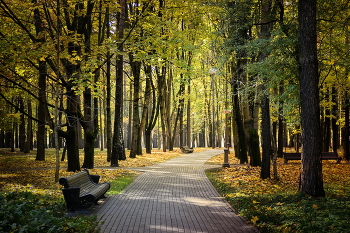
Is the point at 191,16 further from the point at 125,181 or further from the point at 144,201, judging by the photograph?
the point at 144,201

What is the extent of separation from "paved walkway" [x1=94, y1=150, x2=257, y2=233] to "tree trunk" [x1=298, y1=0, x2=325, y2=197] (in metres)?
2.42

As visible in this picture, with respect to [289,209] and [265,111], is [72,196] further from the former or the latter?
[265,111]

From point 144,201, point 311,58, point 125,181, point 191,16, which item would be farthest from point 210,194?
point 191,16

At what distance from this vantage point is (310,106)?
877 cm

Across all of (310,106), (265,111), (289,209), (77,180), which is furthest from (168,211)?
(265,111)

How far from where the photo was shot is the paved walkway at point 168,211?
6.61 m

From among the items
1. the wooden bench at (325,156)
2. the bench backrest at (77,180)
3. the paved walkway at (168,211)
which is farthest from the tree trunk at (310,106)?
the wooden bench at (325,156)

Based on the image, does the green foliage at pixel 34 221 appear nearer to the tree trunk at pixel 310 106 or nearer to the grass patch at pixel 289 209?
the grass patch at pixel 289 209

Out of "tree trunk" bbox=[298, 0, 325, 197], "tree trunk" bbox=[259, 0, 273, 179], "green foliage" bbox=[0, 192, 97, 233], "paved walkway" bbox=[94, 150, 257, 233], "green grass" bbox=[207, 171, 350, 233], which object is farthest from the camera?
"tree trunk" bbox=[259, 0, 273, 179]

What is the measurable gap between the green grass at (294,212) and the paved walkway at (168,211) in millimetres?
380

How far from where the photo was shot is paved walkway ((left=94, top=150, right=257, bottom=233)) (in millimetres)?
6613

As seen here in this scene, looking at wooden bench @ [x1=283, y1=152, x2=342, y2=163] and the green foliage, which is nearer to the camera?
the green foliage

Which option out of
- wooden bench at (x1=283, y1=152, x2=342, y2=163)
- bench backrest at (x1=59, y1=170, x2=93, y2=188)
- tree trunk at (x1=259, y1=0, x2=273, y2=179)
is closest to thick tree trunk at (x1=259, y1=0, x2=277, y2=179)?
tree trunk at (x1=259, y1=0, x2=273, y2=179)

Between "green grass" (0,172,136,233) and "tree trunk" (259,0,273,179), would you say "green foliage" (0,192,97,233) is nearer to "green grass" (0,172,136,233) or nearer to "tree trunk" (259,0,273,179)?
"green grass" (0,172,136,233)
